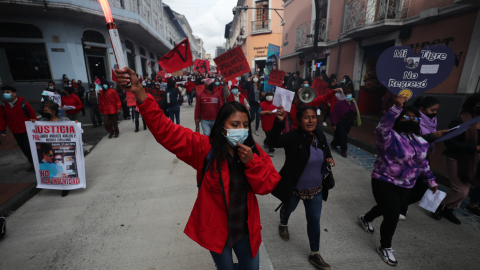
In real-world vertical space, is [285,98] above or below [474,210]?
above

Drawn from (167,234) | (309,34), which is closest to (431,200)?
(167,234)

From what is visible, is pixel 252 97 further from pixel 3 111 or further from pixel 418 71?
pixel 3 111

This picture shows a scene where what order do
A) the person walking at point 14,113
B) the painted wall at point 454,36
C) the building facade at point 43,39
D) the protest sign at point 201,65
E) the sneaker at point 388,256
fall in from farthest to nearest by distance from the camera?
the protest sign at point 201,65, the building facade at point 43,39, the painted wall at point 454,36, the person walking at point 14,113, the sneaker at point 388,256

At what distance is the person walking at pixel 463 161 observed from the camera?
9.21 ft

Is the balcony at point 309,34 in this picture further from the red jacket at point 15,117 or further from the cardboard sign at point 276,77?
the red jacket at point 15,117

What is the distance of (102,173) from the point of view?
4.84 meters

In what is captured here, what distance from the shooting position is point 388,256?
94.7 inches

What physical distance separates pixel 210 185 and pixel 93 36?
63.8 ft

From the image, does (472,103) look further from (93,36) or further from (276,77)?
(93,36)

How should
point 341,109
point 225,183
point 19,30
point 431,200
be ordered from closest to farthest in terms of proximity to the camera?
point 225,183 < point 431,200 < point 341,109 < point 19,30

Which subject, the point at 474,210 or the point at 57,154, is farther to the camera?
the point at 57,154

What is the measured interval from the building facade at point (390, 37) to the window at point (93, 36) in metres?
14.8

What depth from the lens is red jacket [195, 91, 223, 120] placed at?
5.37 meters

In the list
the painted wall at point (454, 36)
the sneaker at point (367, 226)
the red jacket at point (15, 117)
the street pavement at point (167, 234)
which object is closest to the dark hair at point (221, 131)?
the street pavement at point (167, 234)
